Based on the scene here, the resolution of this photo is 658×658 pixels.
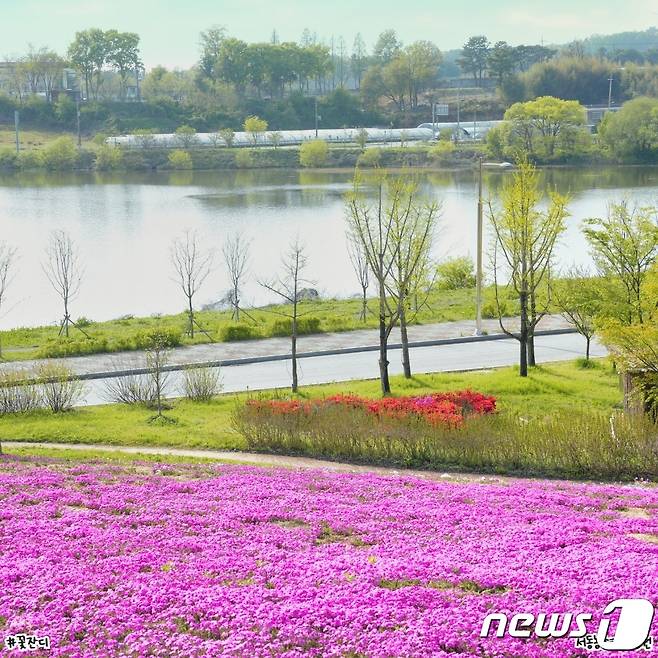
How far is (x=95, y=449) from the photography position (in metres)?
18.2

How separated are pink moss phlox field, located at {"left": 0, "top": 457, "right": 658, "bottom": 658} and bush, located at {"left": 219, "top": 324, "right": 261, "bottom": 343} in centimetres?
1634

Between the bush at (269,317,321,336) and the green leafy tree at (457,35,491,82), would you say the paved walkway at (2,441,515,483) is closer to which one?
the bush at (269,317,321,336)

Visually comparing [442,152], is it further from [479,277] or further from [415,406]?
[415,406]

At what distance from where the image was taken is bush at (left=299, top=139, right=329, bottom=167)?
113m

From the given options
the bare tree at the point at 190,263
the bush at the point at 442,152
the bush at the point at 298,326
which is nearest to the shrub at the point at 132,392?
→ the bush at the point at 298,326

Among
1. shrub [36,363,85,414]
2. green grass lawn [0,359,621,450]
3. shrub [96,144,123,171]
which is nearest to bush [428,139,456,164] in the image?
shrub [96,144,123,171]

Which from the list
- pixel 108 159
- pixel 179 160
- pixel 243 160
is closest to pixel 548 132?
pixel 243 160

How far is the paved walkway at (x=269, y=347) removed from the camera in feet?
88.0

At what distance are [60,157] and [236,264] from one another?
74.1 meters

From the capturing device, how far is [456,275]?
43500 mm

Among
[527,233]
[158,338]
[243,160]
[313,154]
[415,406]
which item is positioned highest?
[313,154]
